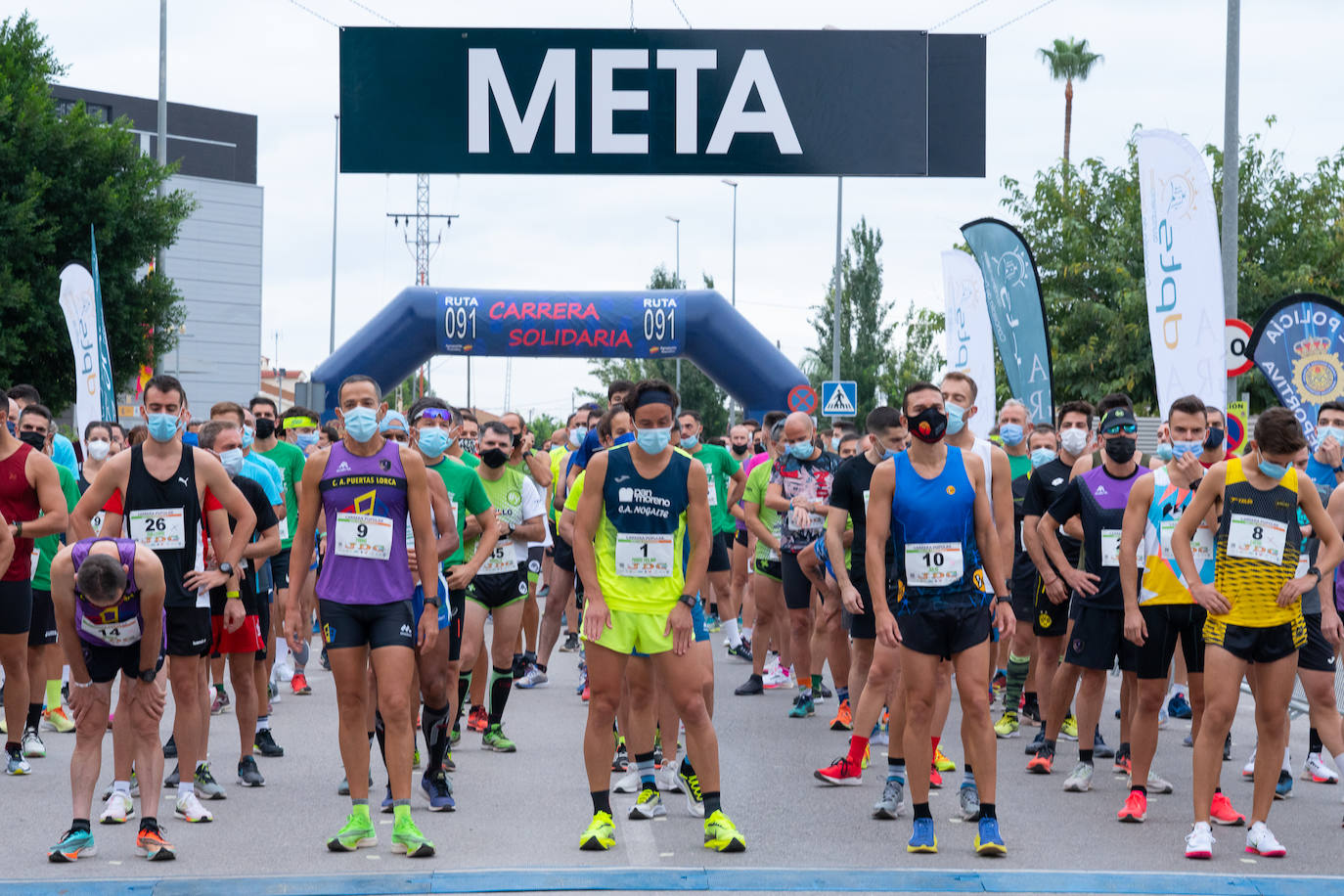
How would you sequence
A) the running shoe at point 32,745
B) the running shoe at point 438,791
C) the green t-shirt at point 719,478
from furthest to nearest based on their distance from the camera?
the green t-shirt at point 719,478
the running shoe at point 32,745
the running shoe at point 438,791

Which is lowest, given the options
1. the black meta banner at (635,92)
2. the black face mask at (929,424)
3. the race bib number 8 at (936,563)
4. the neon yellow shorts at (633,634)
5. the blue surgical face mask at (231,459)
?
the neon yellow shorts at (633,634)

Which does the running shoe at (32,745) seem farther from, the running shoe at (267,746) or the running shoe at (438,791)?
the running shoe at (438,791)

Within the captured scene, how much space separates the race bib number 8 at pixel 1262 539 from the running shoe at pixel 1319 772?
253 centimetres

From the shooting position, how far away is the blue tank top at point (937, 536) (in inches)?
281

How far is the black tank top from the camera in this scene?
740cm

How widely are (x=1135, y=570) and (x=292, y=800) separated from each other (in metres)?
4.45

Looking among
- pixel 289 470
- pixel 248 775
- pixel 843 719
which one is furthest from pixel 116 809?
pixel 843 719

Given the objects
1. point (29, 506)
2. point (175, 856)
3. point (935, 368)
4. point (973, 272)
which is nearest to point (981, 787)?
point (175, 856)

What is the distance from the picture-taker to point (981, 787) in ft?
23.1

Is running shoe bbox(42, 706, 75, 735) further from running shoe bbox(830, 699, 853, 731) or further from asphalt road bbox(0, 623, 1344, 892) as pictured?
running shoe bbox(830, 699, 853, 731)

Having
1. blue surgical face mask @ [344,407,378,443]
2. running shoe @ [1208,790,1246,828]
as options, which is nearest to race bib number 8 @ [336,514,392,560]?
blue surgical face mask @ [344,407,378,443]

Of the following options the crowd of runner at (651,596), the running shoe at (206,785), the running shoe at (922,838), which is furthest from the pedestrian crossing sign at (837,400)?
the running shoe at (922,838)

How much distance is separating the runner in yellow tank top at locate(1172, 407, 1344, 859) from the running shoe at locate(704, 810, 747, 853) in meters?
1.99

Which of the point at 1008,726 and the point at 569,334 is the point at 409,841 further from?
the point at 569,334
